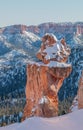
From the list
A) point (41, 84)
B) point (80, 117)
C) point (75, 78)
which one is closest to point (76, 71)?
point (75, 78)

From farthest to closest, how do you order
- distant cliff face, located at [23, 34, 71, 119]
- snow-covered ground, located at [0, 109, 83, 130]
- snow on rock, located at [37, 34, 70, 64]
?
1. snow on rock, located at [37, 34, 70, 64]
2. distant cliff face, located at [23, 34, 71, 119]
3. snow-covered ground, located at [0, 109, 83, 130]

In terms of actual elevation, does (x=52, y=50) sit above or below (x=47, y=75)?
above

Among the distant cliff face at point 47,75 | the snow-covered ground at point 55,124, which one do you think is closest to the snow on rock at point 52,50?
the distant cliff face at point 47,75

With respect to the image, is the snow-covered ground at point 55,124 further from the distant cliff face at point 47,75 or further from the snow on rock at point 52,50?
the snow on rock at point 52,50

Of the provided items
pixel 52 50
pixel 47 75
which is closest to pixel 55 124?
pixel 47 75

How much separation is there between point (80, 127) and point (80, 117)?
0.70 meters

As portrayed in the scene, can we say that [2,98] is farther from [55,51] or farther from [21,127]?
[21,127]

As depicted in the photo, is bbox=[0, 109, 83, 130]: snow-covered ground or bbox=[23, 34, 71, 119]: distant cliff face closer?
bbox=[0, 109, 83, 130]: snow-covered ground

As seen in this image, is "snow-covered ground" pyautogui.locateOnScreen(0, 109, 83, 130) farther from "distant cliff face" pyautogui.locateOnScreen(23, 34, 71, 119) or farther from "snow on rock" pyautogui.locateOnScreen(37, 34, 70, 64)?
"snow on rock" pyautogui.locateOnScreen(37, 34, 70, 64)

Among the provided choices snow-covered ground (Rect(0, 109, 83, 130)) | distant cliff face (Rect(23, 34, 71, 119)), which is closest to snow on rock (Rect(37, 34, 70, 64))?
distant cliff face (Rect(23, 34, 71, 119))

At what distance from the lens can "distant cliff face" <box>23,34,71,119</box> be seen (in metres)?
25.4

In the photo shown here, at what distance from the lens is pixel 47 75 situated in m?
25.9

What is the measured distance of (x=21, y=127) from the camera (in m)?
11.1

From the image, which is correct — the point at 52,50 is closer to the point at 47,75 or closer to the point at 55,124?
the point at 47,75
